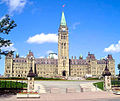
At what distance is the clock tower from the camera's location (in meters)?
126

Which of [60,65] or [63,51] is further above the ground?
[63,51]

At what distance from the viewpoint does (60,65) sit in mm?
125812

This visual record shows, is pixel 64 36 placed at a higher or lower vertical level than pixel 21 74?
higher

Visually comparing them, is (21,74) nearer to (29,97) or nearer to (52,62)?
(52,62)

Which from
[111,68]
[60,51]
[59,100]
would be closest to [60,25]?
[60,51]

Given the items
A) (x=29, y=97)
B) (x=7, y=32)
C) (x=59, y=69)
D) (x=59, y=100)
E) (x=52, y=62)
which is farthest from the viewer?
(x=52, y=62)

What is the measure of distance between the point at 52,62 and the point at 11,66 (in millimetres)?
26977

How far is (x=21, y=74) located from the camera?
424 feet

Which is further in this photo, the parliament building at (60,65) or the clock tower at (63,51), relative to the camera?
the parliament building at (60,65)

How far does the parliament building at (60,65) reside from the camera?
415ft

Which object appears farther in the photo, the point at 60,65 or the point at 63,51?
the point at 63,51

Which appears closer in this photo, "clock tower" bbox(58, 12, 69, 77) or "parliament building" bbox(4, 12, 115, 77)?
"clock tower" bbox(58, 12, 69, 77)

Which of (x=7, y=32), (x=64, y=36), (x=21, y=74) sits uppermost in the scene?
(x=64, y=36)

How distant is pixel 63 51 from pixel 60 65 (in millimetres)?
8807
